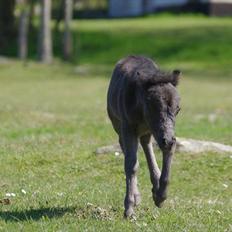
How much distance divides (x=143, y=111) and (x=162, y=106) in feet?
0.99

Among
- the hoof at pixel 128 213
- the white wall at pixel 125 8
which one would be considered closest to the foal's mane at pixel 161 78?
the hoof at pixel 128 213

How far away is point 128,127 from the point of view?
8586 millimetres

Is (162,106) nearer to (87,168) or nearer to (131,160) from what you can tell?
(131,160)

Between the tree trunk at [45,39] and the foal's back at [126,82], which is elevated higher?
the foal's back at [126,82]

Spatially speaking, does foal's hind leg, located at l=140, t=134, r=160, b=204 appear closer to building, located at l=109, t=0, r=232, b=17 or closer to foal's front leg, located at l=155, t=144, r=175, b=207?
Answer: foal's front leg, located at l=155, t=144, r=175, b=207

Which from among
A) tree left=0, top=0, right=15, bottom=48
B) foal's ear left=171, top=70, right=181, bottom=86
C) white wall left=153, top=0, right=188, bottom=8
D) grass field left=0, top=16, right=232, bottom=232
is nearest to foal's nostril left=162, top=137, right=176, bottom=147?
foal's ear left=171, top=70, right=181, bottom=86

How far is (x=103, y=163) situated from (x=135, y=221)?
3820 mm

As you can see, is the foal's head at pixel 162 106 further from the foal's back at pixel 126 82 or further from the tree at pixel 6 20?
the tree at pixel 6 20

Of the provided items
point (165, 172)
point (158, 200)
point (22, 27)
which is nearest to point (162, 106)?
point (165, 172)

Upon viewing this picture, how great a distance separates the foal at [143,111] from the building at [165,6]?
54.6 metres

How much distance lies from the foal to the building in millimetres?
54645

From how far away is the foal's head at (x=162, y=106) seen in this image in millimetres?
7992

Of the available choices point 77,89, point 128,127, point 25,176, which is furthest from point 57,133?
point 77,89

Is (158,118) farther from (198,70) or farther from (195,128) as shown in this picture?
(198,70)
